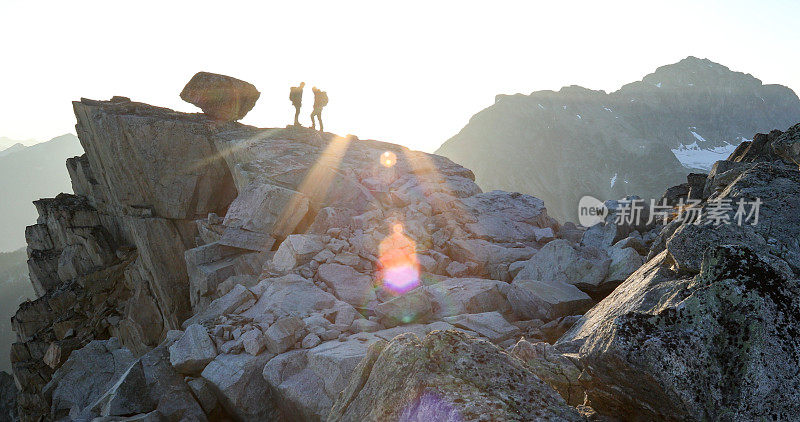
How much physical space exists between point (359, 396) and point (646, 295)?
18.6ft

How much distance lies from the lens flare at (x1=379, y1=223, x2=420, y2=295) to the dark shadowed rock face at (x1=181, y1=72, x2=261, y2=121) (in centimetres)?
2038

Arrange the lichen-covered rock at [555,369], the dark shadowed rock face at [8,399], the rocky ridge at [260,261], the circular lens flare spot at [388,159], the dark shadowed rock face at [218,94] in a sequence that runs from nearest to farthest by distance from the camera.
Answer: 1. the lichen-covered rock at [555,369]
2. the rocky ridge at [260,261]
3. the circular lens flare spot at [388,159]
4. the dark shadowed rock face at [218,94]
5. the dark shadowed rock face at [8,399]

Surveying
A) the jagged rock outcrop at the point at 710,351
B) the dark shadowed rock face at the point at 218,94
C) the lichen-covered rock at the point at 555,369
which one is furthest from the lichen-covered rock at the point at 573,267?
the dark shadowed rock face at the point at 218,94

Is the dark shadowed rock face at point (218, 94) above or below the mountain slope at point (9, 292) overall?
above

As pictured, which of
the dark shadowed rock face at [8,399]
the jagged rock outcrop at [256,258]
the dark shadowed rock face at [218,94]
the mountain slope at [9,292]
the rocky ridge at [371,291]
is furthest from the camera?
the mountain slope at [9,292]

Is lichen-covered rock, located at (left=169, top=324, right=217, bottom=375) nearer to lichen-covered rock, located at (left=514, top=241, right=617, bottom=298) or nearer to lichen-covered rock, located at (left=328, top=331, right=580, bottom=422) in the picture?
lichen-covered rock, located at (left=328, top=331, right=580, bottom=422)

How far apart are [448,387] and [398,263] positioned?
11638mm

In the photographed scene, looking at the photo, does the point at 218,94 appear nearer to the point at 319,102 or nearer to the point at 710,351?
the point at 319,102

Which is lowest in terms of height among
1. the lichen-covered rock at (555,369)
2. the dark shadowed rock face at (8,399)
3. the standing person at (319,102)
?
the dark shadowed rock face at (8,399)

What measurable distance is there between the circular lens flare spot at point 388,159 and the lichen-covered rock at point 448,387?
24.2m

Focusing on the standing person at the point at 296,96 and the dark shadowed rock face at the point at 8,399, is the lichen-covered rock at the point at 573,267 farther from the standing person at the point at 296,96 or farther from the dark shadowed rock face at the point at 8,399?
the dark shadowed rock face at the point at 8,399

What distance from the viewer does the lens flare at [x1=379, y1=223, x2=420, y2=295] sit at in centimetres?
1466

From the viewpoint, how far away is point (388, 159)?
31.1m

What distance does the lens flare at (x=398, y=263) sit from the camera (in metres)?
14.7
